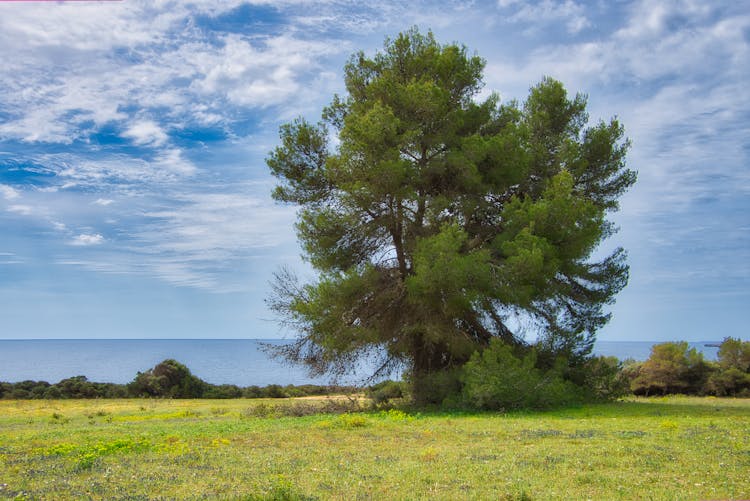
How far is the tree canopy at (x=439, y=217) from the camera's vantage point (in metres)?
20.3

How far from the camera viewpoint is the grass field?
287 inches

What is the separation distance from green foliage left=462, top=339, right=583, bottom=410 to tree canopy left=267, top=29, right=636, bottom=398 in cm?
182

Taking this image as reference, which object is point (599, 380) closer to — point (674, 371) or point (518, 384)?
point (518, 384)

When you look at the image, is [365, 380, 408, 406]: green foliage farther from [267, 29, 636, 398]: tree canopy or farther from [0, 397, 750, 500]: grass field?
[0, 397, 750, 500]: grass field

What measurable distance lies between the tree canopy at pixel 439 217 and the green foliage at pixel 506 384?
1.82m

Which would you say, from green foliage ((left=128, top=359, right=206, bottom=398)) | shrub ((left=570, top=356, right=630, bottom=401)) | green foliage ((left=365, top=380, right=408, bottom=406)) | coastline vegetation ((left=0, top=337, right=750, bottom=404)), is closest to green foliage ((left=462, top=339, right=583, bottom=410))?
coastline vegetation ((left=0, top=337, right=750, bottom=404))

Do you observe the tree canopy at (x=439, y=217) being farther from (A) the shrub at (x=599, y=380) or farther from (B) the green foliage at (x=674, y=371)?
(B) the green foliage at (x=674, y=371)

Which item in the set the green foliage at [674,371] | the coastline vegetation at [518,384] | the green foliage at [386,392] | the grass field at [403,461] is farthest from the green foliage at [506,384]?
the green foliage at [674,371]

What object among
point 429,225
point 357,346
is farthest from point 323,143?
point 357,346

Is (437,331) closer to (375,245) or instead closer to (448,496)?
(375,245)

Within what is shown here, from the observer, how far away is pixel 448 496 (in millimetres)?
6957

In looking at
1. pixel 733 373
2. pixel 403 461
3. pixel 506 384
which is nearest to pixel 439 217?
pixel 506 384

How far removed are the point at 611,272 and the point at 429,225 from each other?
802 cm

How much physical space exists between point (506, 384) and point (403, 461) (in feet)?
31.4
